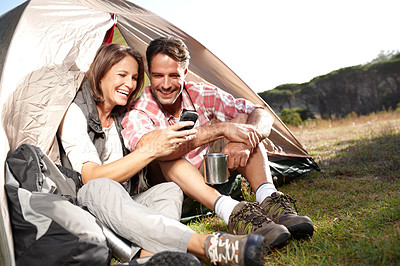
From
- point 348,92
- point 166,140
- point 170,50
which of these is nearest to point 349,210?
point 166,140

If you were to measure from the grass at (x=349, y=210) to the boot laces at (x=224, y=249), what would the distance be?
0.23 meters

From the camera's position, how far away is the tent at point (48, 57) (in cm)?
179

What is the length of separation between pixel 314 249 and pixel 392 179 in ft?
5.17

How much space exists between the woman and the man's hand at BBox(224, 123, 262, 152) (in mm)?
269

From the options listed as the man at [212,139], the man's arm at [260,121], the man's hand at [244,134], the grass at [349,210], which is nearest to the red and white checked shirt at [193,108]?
the man at [212,139]

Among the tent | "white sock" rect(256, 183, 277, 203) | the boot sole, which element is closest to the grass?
the boot sole

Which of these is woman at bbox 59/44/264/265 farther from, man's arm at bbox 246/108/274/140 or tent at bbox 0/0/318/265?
man's arm at bbox 246/108/274/140

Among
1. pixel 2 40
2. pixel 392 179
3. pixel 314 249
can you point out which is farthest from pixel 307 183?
pixel 2 40

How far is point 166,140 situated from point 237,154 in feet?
1.58

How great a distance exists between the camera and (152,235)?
1513mm

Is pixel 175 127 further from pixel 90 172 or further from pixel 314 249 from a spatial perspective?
pixel 314 249

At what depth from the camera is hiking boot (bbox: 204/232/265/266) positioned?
1360mm

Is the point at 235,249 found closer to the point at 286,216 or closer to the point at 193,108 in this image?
the point at 286,216

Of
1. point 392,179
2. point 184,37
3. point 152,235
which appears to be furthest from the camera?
point 184,37
